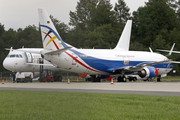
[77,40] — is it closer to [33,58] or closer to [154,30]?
Result: [154,30]

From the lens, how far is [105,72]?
36844 mm

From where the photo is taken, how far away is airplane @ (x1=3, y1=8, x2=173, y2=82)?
30750 mm

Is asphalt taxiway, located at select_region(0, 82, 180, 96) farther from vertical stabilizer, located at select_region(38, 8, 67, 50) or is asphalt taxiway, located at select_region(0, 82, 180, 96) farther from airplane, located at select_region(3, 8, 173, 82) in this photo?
vertical stabilizer, located at select_region(38, 8, 67, 50)

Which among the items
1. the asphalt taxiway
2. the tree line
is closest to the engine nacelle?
the asphalt taxiway

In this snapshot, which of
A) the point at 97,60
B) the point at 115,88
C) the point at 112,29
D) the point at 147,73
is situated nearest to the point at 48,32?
the point at 97,60

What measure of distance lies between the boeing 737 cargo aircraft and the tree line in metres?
28.0

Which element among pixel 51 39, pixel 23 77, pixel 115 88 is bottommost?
pixel 115 88

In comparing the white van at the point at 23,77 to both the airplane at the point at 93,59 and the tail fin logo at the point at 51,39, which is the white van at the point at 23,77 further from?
the tail fin logo at the point at 51,39

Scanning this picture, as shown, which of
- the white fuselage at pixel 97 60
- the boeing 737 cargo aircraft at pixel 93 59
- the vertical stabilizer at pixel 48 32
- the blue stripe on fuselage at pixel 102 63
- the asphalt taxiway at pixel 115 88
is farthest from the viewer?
the blue stripe on fuselage at pixel 102 63

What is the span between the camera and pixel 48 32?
30.6 meters

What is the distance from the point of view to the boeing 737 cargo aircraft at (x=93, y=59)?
3075 centimetres

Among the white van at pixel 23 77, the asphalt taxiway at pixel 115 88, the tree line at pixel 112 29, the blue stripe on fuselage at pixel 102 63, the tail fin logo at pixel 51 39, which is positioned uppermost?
the tree line at pixel 112 29

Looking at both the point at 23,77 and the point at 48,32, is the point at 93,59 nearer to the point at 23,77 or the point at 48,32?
the point at 48,32

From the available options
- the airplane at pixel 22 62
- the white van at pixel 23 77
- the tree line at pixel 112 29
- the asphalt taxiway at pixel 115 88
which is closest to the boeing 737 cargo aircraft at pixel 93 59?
the asphalt taxiway at pixel 115 88
